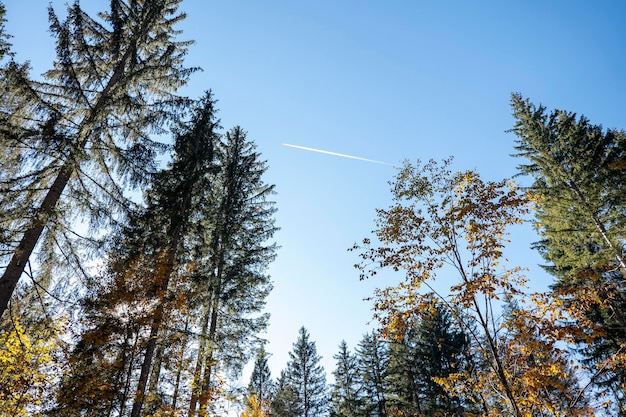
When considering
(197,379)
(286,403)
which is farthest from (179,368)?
(286,403)

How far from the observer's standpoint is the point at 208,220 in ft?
50.4

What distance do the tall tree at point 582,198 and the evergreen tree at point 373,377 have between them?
14413mm

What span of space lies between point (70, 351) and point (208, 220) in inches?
271

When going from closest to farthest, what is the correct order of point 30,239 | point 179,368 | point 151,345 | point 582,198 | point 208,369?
point 30,239, point 151,345, point 179,368, point 208,369, point 582,198

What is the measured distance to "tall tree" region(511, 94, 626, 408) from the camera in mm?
15125

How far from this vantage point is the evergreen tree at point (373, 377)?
2691 centimetres

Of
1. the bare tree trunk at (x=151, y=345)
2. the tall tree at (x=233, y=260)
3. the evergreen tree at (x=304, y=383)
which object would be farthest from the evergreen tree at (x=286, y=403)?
the bare tree trunk at (x=151, y=345)

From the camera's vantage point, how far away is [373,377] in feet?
92.5

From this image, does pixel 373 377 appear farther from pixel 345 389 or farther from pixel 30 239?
pixel 30 239

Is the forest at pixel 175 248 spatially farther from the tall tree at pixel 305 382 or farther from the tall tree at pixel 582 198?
the tall tree at pixel 305 382

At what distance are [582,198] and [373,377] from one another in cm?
2103

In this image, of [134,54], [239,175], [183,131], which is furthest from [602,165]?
[134,54]

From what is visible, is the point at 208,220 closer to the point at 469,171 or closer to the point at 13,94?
the point at 13,94

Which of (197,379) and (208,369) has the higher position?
(208,369)
